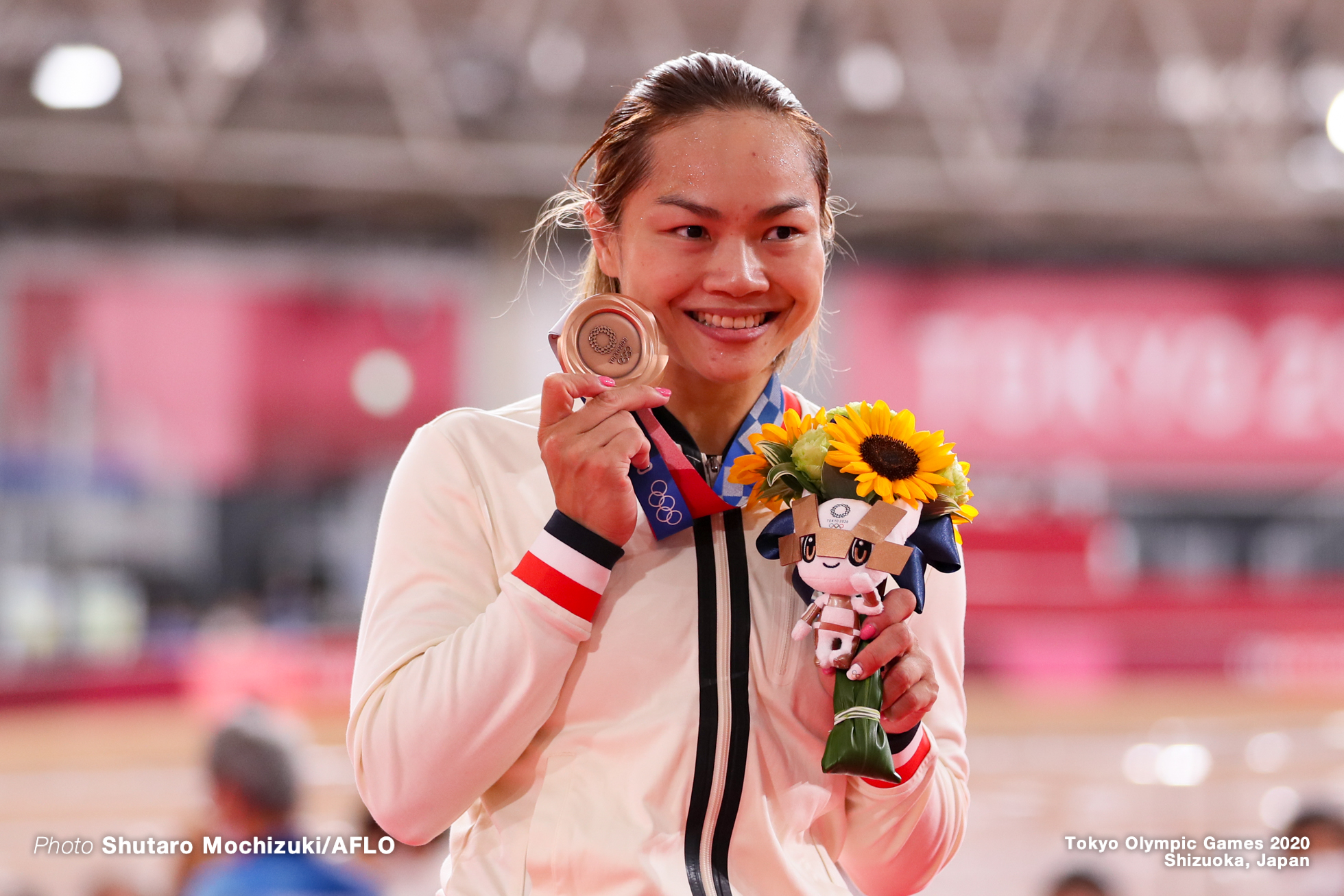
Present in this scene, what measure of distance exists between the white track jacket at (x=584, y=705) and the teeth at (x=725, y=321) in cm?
19

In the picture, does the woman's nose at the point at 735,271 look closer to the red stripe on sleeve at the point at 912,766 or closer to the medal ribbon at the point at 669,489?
the medal ribbon at the point at 669,489

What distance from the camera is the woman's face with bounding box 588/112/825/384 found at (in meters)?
1.33

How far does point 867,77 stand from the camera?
1002 centimetres

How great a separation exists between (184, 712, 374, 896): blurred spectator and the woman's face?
1.41 meters

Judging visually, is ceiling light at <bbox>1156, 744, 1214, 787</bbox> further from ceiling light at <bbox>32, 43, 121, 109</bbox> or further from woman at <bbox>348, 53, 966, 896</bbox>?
ceiling light at <bbox>32, 43, 121, 109</bbox>

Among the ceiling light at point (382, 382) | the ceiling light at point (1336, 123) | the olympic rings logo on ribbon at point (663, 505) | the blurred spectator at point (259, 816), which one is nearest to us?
the olympic rings logo on ribbon at point (663, 505)

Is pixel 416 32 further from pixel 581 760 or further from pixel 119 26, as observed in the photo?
pixel 581 760

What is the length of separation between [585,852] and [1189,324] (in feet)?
37.1

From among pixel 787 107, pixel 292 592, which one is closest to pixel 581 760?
pixel 787 107

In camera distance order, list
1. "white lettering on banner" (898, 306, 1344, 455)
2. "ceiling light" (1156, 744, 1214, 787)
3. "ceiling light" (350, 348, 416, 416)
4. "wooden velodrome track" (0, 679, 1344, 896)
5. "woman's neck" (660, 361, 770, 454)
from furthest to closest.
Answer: "white lettering on banner" (898, 306, 1344, 455) → "ceiling light" (350, 348, 416, 416) → "ceiling light" (1156, 744, 1214, 787) → "wooden velodrome track" (0, 679, 1344, 896) → "woman's neck" (660, 361, 770, 454)

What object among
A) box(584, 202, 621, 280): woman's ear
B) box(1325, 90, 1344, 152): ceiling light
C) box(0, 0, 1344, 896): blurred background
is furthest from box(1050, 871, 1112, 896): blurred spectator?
box(1325, 90, 1344, 152): ceiling light

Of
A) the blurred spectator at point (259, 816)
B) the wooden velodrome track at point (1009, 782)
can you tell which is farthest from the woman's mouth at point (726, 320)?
the wooden velodrome track at point (1009, 782)

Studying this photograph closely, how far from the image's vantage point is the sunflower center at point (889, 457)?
127 cm

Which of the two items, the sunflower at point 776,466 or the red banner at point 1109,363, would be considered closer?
the sunflower at point 776,466
